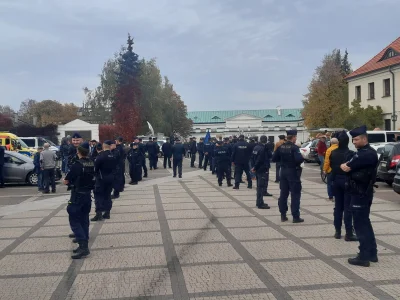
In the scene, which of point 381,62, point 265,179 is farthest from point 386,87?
point 265,179

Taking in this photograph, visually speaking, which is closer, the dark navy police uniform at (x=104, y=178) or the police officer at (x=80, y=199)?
the police officer at (x=80, y=199)

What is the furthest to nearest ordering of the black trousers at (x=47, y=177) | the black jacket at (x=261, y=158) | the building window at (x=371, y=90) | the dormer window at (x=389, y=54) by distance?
the building window at (x=371, y=90), the dormer window at (x=389, y=54), the black trousers at (x=47, y=177), the black jacket at (x=261, y=158)

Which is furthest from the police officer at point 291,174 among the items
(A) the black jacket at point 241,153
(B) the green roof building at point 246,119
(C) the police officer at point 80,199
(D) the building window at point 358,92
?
(B) the green roof building at point 246,119

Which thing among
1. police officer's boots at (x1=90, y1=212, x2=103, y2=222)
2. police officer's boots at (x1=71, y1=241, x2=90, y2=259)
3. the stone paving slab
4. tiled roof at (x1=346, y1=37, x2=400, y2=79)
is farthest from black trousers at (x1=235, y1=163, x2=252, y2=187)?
tiled roof at (x1=346, y1=37, x2=400, y2=79)

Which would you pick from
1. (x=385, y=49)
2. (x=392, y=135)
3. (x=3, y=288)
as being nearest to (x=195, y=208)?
(x=3, y=288)

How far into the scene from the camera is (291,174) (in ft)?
31.8

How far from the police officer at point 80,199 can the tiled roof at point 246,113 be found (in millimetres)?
106155

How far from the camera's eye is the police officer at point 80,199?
7.35m

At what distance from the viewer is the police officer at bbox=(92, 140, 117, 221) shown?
9.77 m

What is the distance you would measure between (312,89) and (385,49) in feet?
46.1

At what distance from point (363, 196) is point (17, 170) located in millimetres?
15013

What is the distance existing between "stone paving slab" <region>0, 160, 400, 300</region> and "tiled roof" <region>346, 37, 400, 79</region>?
105 feet

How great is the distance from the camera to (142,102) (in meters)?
61.3

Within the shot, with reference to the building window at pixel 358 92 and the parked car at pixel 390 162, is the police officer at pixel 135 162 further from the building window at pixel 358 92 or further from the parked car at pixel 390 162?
the building window at pixel 358 92
